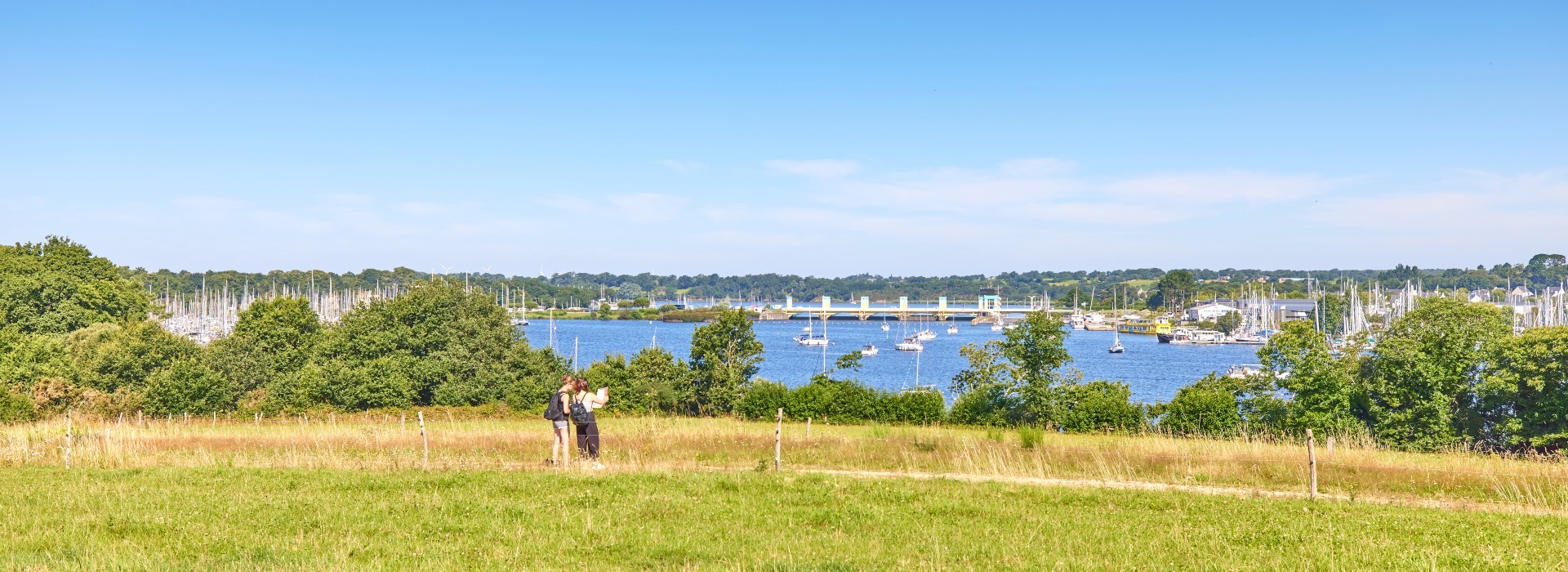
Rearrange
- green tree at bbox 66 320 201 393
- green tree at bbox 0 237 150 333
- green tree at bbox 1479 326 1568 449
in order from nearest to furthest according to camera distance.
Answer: green tree at bbox 1479 326 1568 449 → green tree at bbox 66 320 201 393 → green tree at bbox 0 237 150 333

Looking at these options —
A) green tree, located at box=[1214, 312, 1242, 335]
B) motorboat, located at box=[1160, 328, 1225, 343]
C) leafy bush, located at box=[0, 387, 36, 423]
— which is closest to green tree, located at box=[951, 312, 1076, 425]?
leafy bush, located at box=[0, 387, 36, 423]

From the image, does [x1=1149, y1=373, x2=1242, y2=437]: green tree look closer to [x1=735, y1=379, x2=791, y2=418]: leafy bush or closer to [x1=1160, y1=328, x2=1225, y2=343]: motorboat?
[x1=735, y1=379, x2=791, y2=418]: leafy bush

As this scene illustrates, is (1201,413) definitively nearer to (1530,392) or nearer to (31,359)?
(1530,392)

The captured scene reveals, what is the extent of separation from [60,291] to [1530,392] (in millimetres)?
72689

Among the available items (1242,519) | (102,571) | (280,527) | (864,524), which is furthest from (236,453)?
(1242,519)

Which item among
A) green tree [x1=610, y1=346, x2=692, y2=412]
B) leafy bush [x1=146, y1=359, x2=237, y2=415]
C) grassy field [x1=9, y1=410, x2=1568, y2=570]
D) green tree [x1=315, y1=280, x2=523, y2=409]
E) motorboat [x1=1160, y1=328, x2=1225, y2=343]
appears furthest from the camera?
motorboat [x1=1160, y1=328, x2=1225, y2=343]

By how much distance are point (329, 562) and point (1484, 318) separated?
3958cm

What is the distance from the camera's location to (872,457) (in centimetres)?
2292

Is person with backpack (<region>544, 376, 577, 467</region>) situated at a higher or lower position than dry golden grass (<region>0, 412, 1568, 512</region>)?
higher

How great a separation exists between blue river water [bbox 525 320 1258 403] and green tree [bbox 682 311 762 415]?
2655 cm

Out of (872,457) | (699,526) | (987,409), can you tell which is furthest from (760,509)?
(987,409)

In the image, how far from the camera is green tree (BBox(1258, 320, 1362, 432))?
113 feet

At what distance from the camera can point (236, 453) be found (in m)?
21.8

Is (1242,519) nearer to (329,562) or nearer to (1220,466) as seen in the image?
(1220,466)
